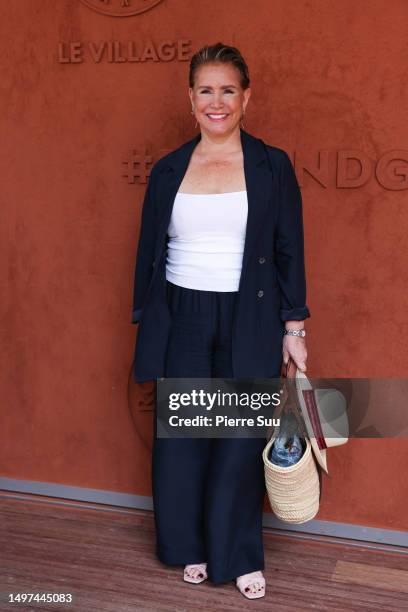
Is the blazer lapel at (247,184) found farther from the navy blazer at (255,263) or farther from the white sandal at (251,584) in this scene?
the white sandal at (251,584)

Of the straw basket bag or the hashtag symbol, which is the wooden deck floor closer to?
the straw basket bag

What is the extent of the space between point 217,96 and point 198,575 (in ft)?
5.56

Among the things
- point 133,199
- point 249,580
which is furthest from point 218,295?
point 249,580


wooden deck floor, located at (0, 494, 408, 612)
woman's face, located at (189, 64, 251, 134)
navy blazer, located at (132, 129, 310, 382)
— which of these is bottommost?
wooden deck floor, located at (0, 494, 408, 612)

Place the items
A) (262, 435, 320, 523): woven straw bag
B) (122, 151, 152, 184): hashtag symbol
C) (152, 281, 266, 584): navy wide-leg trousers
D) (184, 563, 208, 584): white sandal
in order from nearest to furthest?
(262, 435, 320, 523): woven straw bag
(152, 281, 266, 584): navy wide-leg trousers
(184, 563, 208, 584): white sandal
(122, 151, 152, 184): hashtag symbol

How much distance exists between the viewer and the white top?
99.6 inches

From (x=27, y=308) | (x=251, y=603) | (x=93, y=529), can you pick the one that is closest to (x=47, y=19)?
(x=27, y=308)

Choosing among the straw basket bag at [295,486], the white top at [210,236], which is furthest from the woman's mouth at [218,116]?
the straw basket bag at [295,486]

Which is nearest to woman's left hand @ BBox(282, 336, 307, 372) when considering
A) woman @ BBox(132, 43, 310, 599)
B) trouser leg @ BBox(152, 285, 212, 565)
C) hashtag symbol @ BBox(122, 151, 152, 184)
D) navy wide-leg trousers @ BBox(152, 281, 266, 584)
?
woman @ BBox(132, 43, 310, 599)

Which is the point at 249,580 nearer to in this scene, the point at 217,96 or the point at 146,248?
the point at 146,248

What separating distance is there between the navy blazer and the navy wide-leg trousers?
0.17ft

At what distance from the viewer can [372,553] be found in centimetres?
294

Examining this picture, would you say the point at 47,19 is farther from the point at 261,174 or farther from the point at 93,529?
the point at 93,529

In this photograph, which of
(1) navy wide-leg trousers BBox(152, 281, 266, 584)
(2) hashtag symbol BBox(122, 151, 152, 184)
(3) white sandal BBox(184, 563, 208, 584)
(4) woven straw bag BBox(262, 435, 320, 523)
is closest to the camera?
(4) woven straw bag BBox(262, 435, 320, 523)
